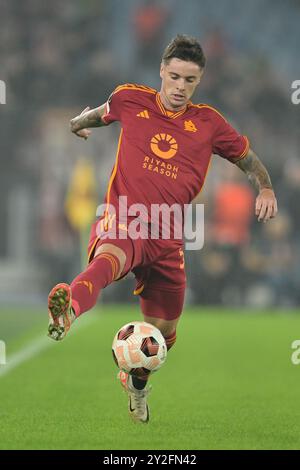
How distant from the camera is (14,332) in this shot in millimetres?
12469

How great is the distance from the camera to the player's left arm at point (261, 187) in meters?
6.05

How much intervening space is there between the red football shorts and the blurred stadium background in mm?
661

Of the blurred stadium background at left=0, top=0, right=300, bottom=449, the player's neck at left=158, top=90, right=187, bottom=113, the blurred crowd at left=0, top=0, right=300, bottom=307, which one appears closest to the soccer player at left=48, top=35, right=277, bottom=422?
the player's neck at left=158, top=90, right=187, bottom=113

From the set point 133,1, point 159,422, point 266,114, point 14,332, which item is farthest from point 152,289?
point 133,1

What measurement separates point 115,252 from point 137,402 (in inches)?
38.7

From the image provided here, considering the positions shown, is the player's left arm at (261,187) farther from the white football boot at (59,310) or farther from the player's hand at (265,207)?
the white football boot at (59,310)

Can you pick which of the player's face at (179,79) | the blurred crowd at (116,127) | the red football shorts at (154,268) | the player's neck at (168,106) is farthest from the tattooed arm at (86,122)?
the blurred crowd at (116,127)

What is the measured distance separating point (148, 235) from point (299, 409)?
1520mm

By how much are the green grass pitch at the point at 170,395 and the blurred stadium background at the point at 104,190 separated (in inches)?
1.0

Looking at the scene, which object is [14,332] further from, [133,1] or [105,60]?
[133,1]

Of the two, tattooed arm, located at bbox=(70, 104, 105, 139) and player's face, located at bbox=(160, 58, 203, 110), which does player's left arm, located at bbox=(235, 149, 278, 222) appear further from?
tattooed arm, located at bbox=(70, 104, 105, 139)

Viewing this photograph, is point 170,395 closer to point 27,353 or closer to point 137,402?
point 137,402

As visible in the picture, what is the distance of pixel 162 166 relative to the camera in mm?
6238

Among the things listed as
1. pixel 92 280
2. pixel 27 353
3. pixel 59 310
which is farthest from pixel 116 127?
pixel 59 310
